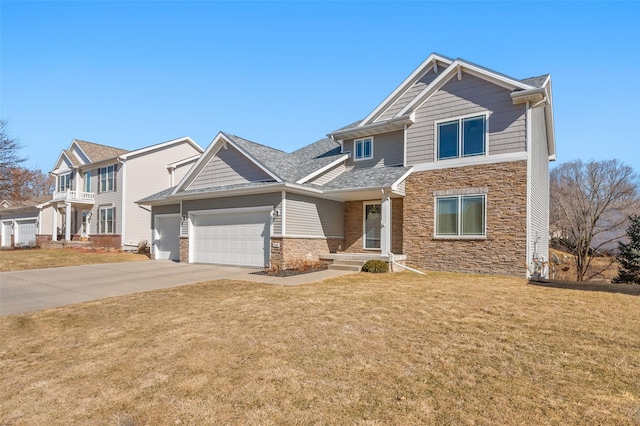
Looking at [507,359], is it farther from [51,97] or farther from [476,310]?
[51,97]

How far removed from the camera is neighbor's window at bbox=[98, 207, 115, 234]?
89.9 feet

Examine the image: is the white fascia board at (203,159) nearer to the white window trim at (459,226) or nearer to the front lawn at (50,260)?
the front lawn at (50,260)

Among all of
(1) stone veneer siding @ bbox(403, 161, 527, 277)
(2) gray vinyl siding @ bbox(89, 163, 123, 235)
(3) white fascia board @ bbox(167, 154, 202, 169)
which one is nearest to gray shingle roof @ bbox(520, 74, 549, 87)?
(1) stone veneer siding @ bbox(403, 161, 527, 277)

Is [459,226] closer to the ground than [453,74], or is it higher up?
closer to the ground

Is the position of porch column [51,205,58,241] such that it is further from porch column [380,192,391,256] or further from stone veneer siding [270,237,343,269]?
porch column [380,192,391,256]

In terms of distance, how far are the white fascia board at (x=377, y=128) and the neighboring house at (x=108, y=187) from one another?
54.0ft

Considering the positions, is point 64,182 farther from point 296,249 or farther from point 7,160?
point 296,249

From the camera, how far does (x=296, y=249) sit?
15.4m

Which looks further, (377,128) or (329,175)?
(329,175)

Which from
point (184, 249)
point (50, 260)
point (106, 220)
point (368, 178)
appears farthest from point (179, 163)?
point (368, 178)

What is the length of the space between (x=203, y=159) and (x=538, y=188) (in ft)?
52.4

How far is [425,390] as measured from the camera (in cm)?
410

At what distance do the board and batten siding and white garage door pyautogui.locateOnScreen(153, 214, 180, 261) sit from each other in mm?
5766

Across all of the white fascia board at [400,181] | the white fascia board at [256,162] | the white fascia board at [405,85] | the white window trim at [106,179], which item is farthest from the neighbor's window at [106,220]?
the white fascia board at [400,181]
